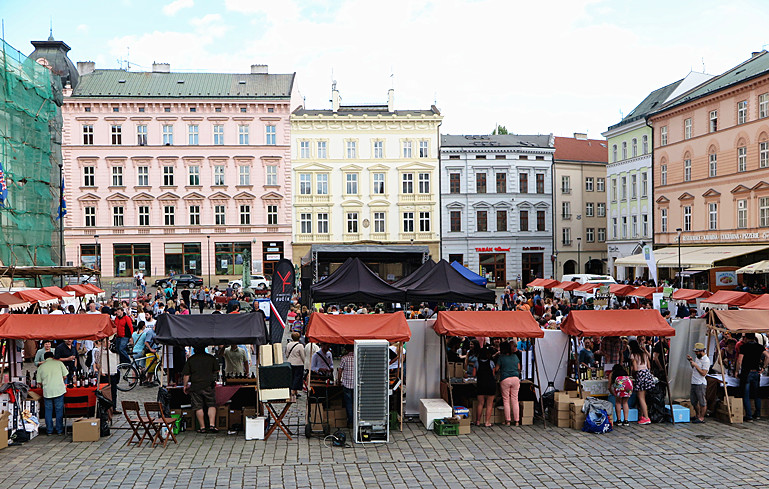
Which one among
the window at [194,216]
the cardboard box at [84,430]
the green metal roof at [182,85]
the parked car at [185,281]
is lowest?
the cardboard box at [84,430]

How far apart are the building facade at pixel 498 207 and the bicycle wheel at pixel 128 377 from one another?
128 feet

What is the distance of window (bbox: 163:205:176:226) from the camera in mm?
52562

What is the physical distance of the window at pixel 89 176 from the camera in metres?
52.1

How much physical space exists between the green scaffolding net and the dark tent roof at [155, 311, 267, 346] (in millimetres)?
23108

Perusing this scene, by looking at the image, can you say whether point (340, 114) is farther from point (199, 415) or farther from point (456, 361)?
point (199, 415)

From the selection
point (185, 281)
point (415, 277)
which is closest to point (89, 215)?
point (185, 281)

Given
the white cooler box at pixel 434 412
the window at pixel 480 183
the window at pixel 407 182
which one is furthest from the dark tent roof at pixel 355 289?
the window at pixel 480 183

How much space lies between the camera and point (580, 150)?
6184 centimetres

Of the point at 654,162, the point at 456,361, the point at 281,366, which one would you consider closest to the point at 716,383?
the point at 456,361

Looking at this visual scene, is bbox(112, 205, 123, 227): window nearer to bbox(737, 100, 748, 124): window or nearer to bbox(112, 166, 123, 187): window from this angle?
bbox(112, 166, 123, 187): window

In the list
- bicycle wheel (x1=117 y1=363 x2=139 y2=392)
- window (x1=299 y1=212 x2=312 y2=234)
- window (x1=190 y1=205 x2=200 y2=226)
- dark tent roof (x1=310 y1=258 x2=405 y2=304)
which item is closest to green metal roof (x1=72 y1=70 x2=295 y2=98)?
window (x1=190 y1=205 x2=200 y2=226)

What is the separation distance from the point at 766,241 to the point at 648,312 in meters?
28.1

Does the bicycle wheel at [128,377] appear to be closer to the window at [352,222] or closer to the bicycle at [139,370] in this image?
the bicycle at [139,370]

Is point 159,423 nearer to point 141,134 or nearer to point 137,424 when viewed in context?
point 137,424
